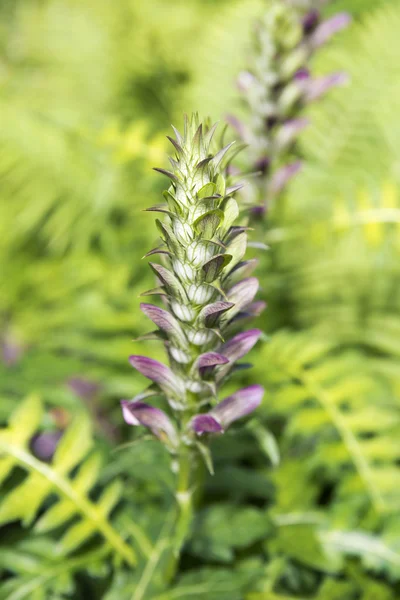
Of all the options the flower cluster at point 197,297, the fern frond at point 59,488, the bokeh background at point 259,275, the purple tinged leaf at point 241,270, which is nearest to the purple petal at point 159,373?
the flower cluster at point 197,297

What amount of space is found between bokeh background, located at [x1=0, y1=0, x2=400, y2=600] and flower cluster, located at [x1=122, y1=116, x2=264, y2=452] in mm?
319

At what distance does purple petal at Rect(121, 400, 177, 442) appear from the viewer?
110 centimetres

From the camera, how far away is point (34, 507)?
4.57ft

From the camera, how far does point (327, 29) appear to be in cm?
185

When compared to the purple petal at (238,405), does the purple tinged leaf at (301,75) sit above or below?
above

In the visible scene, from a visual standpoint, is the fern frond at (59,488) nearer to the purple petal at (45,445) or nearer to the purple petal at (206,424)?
the purple petal at (45,445)

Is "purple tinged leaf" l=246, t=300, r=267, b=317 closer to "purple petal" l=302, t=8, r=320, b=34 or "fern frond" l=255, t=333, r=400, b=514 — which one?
"fern frond" l=255, t=333, r=400, b=514

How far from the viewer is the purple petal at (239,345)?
1050mm

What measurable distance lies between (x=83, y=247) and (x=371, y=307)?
1555 mm

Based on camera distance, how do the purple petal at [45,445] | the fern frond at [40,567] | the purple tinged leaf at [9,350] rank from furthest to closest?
the purple tinged leaf at [9,350] < the purple petal at [45,445] < the fern frond at [40,567]

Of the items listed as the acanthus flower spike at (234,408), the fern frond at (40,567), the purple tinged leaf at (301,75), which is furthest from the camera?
the purple tinged leaf at (301,75)

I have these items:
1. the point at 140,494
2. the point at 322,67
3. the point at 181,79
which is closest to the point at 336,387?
the point at 140,494

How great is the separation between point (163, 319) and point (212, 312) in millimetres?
116

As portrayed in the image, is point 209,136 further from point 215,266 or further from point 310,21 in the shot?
point 310,21
